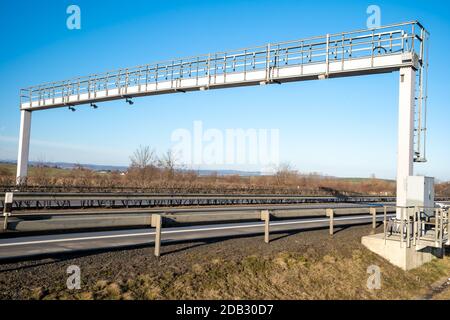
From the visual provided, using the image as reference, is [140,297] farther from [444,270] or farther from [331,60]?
[331,60]

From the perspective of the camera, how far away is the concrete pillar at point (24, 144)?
30.4 m

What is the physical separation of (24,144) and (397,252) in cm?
2810

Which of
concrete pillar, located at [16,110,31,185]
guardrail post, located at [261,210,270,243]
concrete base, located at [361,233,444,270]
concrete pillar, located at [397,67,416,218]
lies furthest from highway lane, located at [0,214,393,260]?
concrete pillar, located at [16,110,31,185]

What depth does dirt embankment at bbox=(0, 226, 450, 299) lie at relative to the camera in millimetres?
6895

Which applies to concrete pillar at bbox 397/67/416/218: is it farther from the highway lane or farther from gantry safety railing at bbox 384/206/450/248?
the highway lane

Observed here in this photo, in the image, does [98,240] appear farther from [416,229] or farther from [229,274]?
[416,229]

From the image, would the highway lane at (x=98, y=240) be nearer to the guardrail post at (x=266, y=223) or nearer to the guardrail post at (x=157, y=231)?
the guardrail post at (x=266, y=223)

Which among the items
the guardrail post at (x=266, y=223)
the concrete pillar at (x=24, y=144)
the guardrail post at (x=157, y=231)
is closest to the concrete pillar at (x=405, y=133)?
the guardrail post at (x=266, y=223)

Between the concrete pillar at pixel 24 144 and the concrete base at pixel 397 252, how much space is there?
2622 centimetres

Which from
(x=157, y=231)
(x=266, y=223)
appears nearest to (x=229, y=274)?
(x=157, y=231)

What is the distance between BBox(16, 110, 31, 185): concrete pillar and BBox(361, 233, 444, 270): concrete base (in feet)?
86.0
